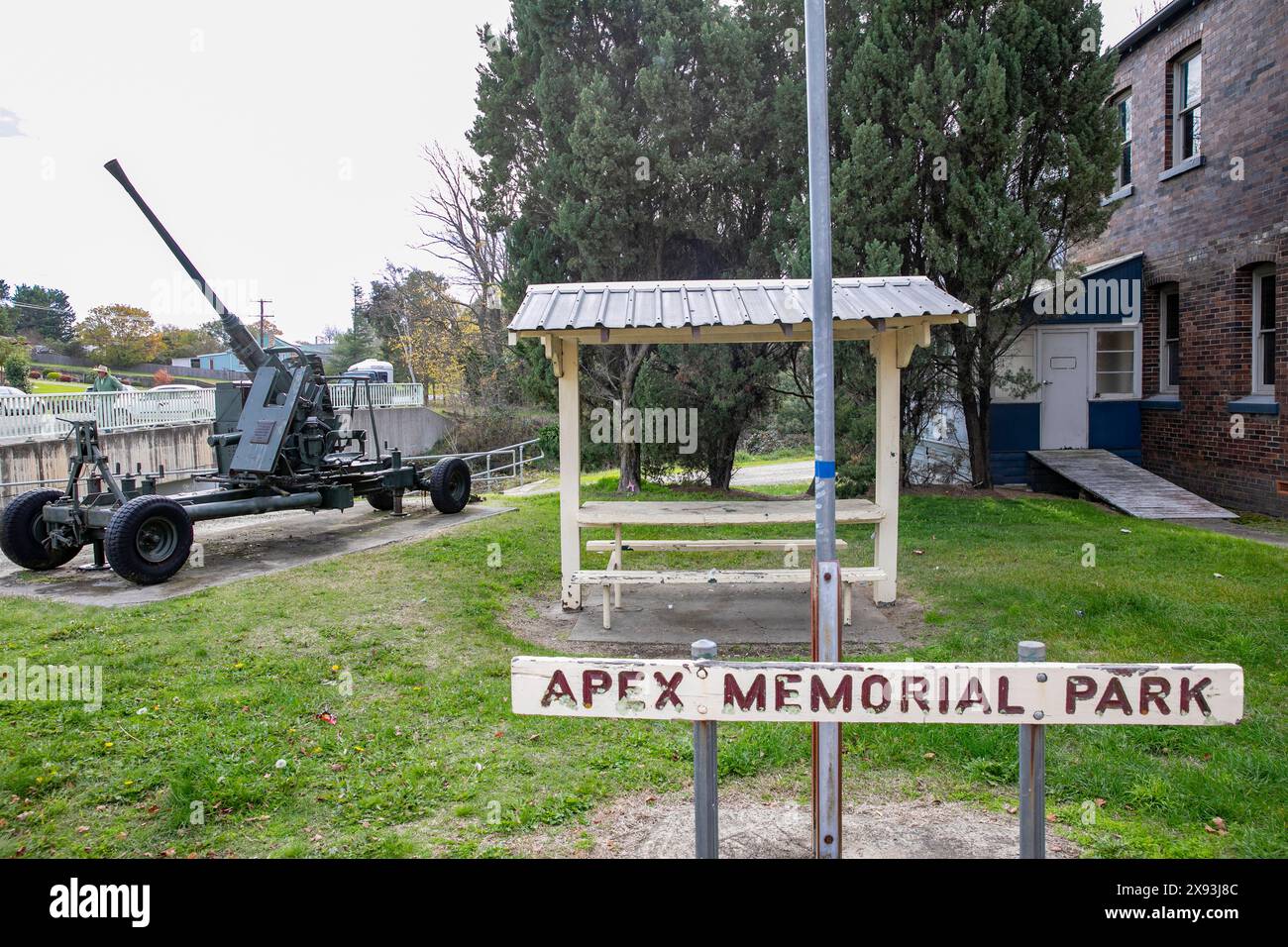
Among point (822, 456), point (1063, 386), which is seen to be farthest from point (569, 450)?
point (1063, 386)

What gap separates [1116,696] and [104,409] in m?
21.8

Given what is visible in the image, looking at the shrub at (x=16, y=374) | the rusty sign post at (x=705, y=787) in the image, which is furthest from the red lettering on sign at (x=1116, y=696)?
the shrub at (x=16, y=374)

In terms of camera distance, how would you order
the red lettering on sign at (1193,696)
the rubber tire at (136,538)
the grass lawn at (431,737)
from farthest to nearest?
the rubber tire at (136,538) < the grass lawn at (431,737) < the red lettering on sign at (1193,696)

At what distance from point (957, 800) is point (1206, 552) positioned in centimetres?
680

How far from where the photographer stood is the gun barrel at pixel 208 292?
927cm

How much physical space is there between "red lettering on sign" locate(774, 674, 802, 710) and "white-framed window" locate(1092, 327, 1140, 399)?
14.3 metres

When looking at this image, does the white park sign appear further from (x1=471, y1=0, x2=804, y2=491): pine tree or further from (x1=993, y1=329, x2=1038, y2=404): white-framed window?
(x1=993, y1=329, x2=1038, y2=404): white-framed window

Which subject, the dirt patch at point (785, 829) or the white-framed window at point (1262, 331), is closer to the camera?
the dirt patch at point (785, 829)

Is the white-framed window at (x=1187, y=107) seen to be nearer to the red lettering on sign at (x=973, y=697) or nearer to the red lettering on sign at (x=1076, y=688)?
the red lettering on sign at (x=1076, y=688)

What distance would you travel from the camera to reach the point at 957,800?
4.13m

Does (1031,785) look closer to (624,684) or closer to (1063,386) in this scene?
(624,684)

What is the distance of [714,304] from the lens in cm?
734

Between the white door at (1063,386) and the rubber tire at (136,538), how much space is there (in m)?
12.7

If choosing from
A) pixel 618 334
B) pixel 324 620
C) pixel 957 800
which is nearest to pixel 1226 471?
pixel 618 334
